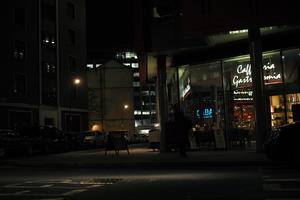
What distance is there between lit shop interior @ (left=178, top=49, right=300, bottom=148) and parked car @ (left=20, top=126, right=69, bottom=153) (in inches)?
Answer: 424

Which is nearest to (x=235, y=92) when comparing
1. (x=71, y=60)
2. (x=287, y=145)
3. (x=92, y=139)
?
(x=287, y=145)

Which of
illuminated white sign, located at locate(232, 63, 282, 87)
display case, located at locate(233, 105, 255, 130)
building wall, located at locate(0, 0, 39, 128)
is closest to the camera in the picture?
illuminated white sign, located at locate(232, 63, 282, 87)

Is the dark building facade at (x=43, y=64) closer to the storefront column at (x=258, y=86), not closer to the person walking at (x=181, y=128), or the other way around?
the person walking at (x=181, y=128)

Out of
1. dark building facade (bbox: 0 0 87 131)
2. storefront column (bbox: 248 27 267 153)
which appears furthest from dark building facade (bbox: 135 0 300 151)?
dark building facade (bbox: 0 0 87 131)

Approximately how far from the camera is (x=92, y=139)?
128 feet

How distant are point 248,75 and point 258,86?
3292mm

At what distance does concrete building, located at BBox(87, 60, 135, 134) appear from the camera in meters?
68.9

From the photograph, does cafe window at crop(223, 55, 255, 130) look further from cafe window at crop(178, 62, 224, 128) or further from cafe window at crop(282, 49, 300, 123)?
cafe window at crop(282, 49, 300, 123)

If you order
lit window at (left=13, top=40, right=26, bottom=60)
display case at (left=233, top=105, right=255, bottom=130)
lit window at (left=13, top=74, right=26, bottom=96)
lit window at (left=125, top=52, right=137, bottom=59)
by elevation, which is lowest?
display case at (left=233, top=105, right=255, bottom=130)

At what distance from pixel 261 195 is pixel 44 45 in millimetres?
39719

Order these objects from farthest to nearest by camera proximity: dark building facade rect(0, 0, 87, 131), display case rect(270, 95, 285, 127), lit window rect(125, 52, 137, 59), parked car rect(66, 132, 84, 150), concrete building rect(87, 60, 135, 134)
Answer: lit window rect(125, 52, 137, 59) → concrete building rect(87, 60, 135, 134) → dark building facade rect(0, 0, 87, 131) → parked car rect(66, 132, 84, 150) → display case rect(270, 95, 285, 127)

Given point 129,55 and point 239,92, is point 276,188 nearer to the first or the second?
point 239,92

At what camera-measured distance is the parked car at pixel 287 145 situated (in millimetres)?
11997

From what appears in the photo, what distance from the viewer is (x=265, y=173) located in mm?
11586
